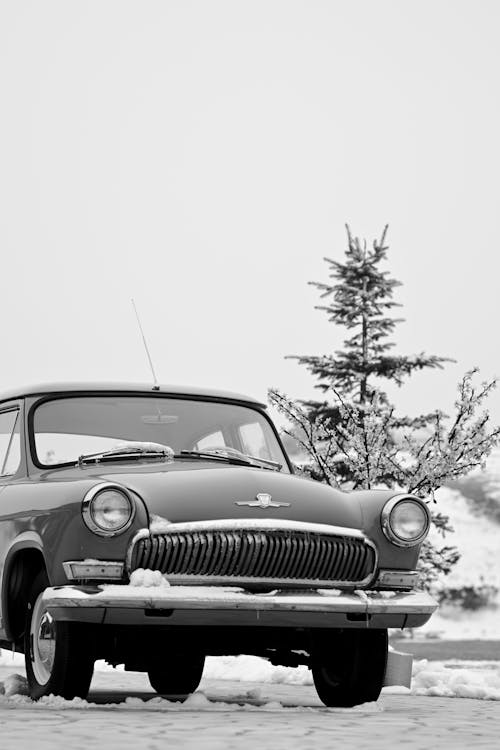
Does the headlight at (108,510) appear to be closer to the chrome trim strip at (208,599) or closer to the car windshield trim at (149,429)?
the chrome trim strip at (208,599)

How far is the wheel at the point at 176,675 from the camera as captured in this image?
947cm

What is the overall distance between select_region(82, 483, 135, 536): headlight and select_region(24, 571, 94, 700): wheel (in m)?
0.51

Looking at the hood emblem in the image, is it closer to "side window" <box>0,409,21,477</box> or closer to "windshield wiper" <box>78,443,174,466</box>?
"windshield wiper" <box>78,443,174,466</box>

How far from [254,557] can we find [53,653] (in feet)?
3.71

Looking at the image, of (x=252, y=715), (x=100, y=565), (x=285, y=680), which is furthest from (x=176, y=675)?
(x=100, y=565)

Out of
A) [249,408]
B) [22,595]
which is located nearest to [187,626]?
[22,595]

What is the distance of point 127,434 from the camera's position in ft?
27.8

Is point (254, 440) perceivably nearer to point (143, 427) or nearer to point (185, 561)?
point (143, 427)

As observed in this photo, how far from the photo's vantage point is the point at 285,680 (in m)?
10.5

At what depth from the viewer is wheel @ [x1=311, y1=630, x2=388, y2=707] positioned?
7.66m

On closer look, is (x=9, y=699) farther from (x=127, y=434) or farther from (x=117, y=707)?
(x=127, y=434)

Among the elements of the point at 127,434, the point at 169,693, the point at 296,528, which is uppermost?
the point at 127,434

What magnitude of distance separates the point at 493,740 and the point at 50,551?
2408mm

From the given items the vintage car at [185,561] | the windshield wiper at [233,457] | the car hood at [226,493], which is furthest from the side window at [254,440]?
the car hood at [226,493]
